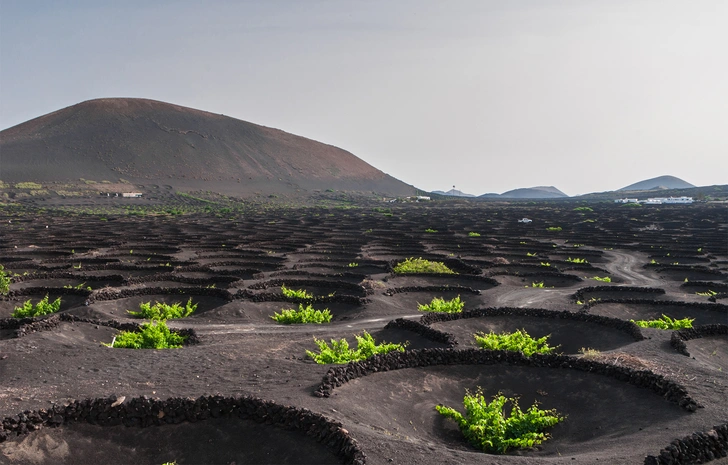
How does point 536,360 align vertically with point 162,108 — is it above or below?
below

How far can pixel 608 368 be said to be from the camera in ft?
→ 43.9

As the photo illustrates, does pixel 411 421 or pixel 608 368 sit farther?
pixel 608 368

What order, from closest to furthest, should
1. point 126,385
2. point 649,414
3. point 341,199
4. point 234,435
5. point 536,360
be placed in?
point 234,435 < point 649,414 < point 126,385 < point 536,360 < point 341,199

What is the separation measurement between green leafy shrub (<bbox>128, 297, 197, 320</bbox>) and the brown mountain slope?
388ft

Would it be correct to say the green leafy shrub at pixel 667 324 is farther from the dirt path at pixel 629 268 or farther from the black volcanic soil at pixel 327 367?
the dirt path at pixel 629 268

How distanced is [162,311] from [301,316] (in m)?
5.36

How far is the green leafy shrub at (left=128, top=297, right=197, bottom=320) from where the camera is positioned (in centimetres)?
2106

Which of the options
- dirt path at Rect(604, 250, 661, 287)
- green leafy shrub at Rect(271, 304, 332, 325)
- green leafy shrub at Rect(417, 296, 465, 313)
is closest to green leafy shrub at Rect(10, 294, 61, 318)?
green leafy shrub at Rect(271, 304, 332, 325)

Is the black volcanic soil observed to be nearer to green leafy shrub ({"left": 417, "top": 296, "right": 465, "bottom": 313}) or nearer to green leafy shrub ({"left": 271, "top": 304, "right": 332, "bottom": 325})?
green leafy shrub ({"left": 271, "top": 304, "right": 332, "bottom": 325})

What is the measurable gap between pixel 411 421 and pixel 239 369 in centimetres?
469

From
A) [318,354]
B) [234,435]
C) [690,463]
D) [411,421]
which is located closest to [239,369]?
[318,354]

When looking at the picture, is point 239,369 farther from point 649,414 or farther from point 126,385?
point 649,414

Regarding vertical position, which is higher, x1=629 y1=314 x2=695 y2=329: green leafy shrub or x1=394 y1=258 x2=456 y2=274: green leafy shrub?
x1=394 y1=258 x2=456 y2=274: green leafy shrub

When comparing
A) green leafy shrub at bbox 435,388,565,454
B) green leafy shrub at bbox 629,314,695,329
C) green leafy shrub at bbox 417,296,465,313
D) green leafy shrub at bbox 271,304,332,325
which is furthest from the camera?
green leafy shrub at bbox 417,296,465,313
